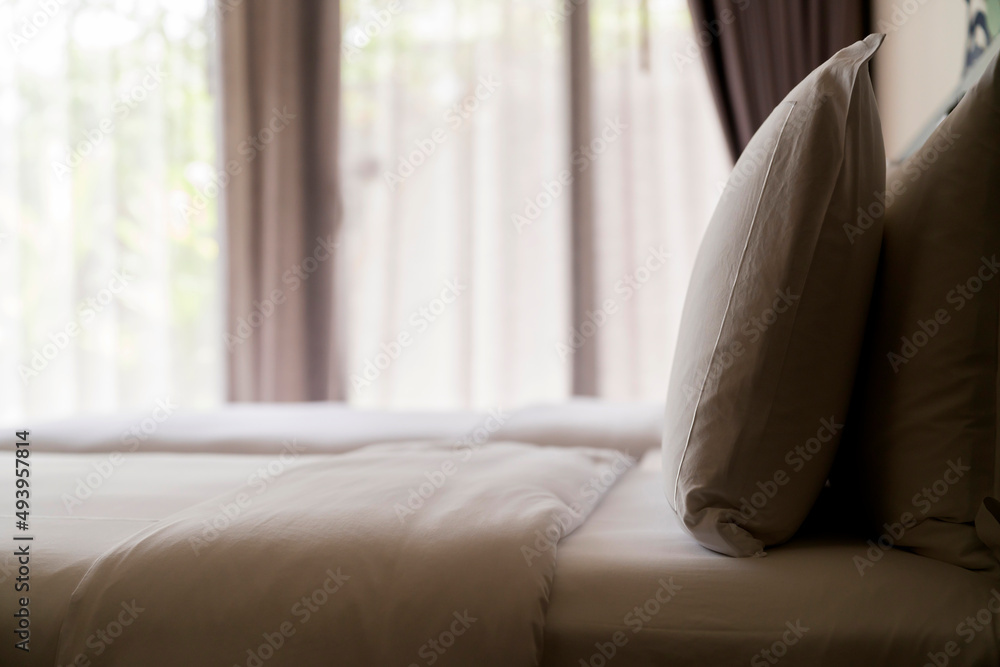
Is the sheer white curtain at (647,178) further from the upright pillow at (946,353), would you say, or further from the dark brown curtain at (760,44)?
the upright pillow at (946,353)

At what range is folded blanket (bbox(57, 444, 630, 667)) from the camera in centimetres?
71

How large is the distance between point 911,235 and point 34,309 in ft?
11.8

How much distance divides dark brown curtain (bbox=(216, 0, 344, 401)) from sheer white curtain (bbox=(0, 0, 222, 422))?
0.14 meters

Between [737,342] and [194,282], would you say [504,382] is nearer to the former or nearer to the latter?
[194,282]

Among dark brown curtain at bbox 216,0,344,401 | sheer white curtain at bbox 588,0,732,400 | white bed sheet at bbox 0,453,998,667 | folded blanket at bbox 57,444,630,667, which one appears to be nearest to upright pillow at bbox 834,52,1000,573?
white bed sheet at bbox 0,453,998,667

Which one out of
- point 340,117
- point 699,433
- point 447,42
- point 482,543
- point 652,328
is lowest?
point 652,328

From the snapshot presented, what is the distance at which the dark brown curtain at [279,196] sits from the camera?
10.8ft

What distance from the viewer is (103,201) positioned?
3.34 meters

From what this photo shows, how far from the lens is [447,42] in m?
3.25

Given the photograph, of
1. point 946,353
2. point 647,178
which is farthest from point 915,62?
point 946,353

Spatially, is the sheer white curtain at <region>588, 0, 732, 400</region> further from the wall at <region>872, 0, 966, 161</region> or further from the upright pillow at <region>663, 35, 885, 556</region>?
the upright pillow at <region>663, 35, 885, 556</region>

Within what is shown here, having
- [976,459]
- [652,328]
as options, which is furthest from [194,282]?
[976,459]

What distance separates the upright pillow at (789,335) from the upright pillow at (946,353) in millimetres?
47

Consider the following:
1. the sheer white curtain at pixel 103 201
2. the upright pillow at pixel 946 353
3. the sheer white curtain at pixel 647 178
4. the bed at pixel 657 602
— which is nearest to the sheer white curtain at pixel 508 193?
the sheer white curtain at pixel 647 178
